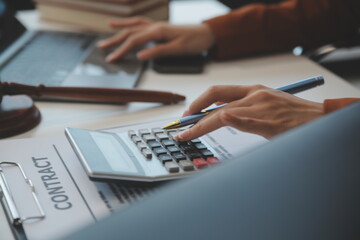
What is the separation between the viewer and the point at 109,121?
727 millimetres

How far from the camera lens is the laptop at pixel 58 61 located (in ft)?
2.73

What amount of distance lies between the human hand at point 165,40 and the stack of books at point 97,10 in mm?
118

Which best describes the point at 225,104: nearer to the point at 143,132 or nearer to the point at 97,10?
the point at 143,132

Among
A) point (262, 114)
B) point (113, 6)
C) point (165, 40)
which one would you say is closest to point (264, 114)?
point (262, 114)

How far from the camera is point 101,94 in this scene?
0.75 meters

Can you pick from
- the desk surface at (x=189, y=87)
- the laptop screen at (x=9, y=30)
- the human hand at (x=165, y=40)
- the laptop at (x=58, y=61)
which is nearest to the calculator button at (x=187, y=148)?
the desk surface at (x=189, y=87)

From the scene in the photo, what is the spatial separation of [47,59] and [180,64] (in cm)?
27

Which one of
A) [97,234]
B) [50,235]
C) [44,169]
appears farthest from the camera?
[44,169]

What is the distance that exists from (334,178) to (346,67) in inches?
30.4

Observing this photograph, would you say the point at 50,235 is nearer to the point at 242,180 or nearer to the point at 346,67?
the point at 242,180

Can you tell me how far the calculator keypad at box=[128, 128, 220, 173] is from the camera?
55 centimetres

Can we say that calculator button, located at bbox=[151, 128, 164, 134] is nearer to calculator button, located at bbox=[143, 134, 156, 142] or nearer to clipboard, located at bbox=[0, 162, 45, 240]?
calculator button, located at bbox=[143, 134, 156, 142]

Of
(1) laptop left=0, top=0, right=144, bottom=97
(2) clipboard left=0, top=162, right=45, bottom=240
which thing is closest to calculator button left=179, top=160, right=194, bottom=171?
(2) clipboard left=0, top=162, right=45, bottom=240

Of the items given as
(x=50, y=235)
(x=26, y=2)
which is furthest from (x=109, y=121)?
(x=26, y=2)
